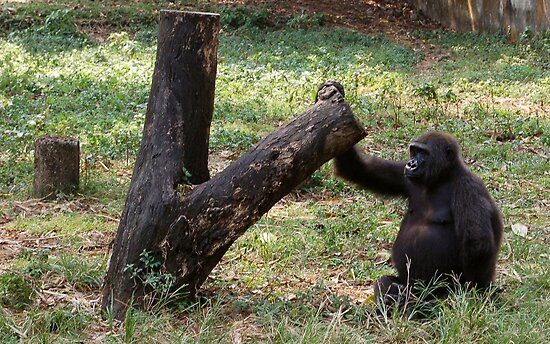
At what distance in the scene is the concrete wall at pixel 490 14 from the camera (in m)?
14.7

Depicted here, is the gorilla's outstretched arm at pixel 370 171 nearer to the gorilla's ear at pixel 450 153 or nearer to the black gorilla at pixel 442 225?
the black gorilla at pixel 442 225

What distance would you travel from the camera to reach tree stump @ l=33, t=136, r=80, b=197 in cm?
742

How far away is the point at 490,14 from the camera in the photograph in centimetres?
1622

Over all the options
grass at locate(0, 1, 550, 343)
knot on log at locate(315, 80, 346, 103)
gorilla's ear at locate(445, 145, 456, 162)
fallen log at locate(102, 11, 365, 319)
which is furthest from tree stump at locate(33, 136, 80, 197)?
gorilla's ear at locate(445, 145, 456, 162)

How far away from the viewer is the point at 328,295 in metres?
5.54

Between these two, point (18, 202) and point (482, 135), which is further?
point (482, 135)

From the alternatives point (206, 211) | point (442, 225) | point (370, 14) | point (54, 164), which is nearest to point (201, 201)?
point (206, 211)

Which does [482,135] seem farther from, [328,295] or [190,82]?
[190,82]

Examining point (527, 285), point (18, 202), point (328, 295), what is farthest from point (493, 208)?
point (18, 202)

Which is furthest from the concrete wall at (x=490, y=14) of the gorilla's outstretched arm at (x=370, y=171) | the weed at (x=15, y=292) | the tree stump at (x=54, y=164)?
the weed at (x=15, y=292)

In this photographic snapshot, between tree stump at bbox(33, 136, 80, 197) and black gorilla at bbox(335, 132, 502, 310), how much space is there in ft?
10.9

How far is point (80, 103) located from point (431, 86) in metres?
4.76

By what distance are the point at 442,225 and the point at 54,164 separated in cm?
371

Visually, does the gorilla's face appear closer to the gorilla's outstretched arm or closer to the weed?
the gorilla's outstretched arm
